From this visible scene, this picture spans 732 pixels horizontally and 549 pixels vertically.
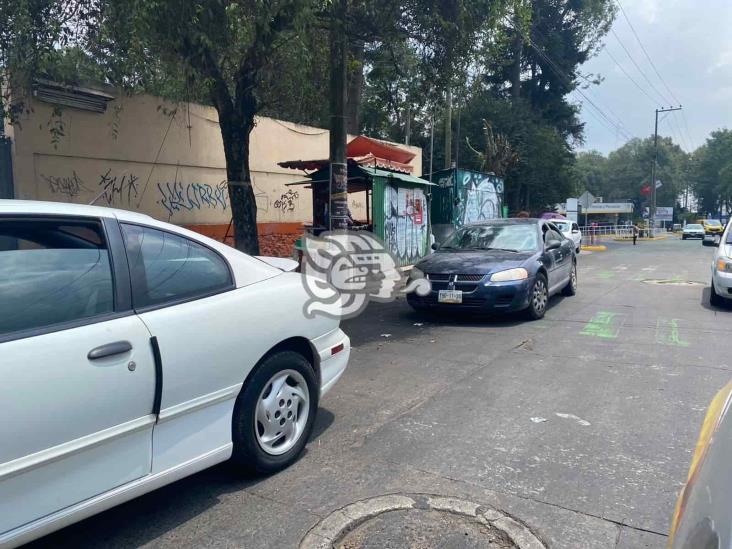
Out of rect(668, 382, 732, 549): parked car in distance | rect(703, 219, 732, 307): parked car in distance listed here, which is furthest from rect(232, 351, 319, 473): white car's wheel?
rect(703, 219, 732, 307): parked car in distance

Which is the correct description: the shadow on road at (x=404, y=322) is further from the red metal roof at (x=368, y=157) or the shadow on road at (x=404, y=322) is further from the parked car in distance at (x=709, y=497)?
the parked car in distance at (x=709, y=497)

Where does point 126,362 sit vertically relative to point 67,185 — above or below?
below

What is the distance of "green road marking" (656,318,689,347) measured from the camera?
665 cm

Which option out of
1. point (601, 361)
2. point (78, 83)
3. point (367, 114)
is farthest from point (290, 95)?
point (367, 114)

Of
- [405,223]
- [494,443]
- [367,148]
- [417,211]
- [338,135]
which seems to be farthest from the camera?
[417,211]

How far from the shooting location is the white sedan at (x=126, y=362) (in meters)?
2.22

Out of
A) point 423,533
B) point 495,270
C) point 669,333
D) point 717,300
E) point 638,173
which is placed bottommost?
point 423,533

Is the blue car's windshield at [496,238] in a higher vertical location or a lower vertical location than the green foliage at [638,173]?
lower

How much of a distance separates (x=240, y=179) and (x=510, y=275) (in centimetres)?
436

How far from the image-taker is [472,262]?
7.82 meters

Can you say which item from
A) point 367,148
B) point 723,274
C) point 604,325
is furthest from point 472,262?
point 367,148

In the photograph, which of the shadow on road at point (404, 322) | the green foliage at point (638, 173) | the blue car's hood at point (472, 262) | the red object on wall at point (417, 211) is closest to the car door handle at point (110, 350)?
the shadow on road at point (404, 322)

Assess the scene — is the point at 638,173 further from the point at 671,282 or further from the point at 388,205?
the point at 388,205

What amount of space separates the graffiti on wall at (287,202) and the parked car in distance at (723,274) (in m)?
9.31
